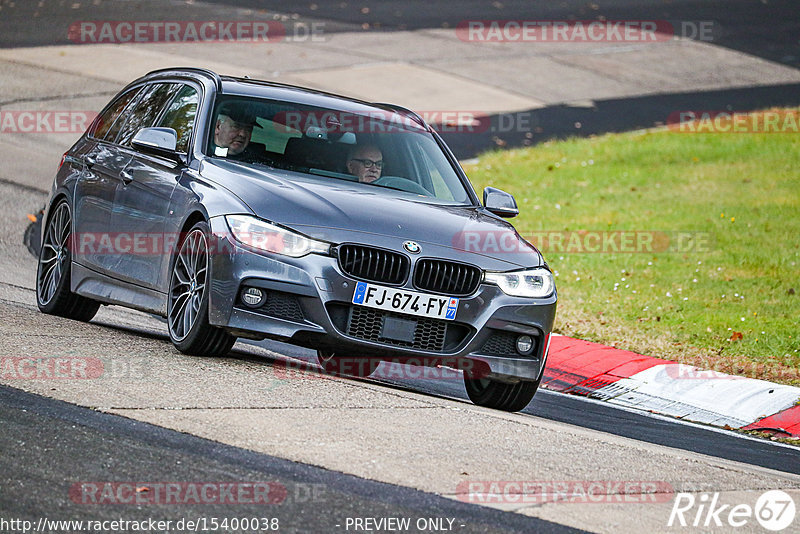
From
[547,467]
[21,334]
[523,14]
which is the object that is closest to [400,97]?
[523,14]

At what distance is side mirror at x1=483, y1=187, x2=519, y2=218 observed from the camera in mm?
8609

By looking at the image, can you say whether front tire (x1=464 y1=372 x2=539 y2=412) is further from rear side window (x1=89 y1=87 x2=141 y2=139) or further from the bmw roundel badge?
rear side window (x1=89 y1=87 x2=141 y2=139)

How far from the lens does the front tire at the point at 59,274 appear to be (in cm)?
934

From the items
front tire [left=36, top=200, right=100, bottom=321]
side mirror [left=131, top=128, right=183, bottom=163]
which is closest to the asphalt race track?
front tire [left=36, top=200, right=100, bottom=321]

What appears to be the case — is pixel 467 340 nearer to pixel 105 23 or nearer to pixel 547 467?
pixel 547 467

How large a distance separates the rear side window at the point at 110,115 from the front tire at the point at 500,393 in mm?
3428

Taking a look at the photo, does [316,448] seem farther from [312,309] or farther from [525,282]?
[525,282]

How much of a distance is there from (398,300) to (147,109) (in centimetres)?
307

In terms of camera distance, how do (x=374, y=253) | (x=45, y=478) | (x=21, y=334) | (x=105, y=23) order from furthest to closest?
1. (x=105, y=23)
2. (x=21, y=334)
3. (x=374, y=253)
4. (x=45, y=478)

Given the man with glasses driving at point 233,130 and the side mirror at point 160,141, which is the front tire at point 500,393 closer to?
the man with glasses driving at point 233,130

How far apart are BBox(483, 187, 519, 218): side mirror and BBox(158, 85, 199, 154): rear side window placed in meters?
1.99

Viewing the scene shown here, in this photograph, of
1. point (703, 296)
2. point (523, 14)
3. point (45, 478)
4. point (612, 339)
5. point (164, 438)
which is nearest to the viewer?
point (45, 478)

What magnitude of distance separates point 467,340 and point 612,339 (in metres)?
4.14

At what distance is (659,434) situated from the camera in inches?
336
